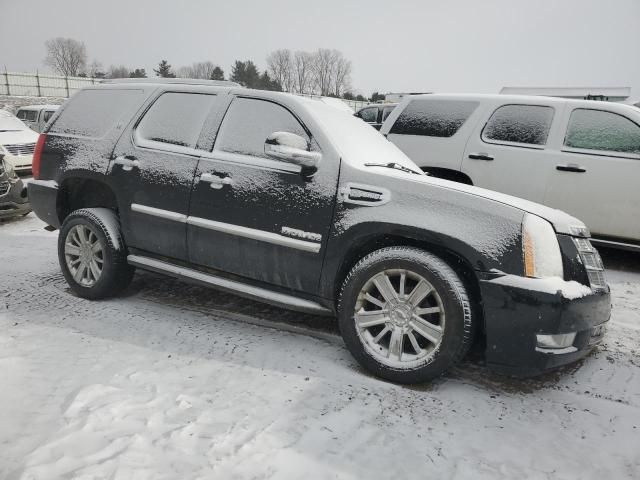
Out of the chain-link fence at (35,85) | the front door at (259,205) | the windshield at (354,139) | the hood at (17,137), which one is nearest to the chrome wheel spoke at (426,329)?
the front door at (259,205)

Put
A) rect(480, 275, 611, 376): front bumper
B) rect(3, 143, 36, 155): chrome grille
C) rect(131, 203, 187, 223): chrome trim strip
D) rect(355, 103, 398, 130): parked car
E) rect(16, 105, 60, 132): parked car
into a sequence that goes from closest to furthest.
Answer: rect(480, 275, 611, 376): front bumper < rect(131, 203, 187, 223): chrome trim strip < rect(3, 143, 36, 155): chrome grille < rect(16, 105, 60, 132): parked car < rect(355, 103, 398, 130): parked car

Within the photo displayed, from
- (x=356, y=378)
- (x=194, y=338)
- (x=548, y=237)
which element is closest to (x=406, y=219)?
(x=548, y=237)

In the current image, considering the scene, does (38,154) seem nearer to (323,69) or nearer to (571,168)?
(571,168)

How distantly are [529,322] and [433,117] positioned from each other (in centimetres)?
392

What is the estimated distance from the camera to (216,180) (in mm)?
3426

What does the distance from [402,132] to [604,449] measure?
444 cm

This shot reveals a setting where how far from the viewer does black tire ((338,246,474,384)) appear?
2.73 m

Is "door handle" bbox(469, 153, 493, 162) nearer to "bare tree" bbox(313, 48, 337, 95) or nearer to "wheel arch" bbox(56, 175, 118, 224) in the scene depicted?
"wheel arch" bbox(56, 175, 118, 224)

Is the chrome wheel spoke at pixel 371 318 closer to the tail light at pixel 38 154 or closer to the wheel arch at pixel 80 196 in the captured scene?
the wheel arch at pixel 80 196

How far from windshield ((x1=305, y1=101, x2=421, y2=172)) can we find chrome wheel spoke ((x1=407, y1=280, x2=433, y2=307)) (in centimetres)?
84

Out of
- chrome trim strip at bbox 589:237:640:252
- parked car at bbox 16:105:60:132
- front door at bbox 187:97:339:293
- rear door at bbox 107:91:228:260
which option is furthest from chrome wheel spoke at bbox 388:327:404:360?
parked car at bbox 16:105:60:132

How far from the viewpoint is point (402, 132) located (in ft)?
20.3

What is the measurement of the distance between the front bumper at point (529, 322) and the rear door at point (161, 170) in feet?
7.10

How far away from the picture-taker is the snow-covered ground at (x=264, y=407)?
2207 mm
